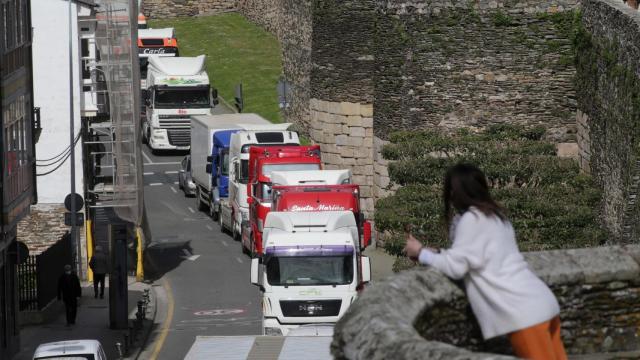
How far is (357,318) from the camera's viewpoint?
9.12 meters

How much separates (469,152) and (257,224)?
304 inches

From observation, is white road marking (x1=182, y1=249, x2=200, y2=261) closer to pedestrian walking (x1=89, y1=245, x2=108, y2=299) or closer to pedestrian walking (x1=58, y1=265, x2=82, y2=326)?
pedestrian walking (x1=89, y1=245, x2=108, y2=299)

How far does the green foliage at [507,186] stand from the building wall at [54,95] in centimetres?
1027

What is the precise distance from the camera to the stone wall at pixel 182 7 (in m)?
102

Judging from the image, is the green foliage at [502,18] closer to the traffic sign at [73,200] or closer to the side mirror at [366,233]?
the side mirror at [366,233]

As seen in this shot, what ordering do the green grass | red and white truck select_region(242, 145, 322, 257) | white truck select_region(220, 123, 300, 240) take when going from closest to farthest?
red and white truck select_region(242, 145, 322, 257), white truck select_region(220, 123, 300, 240), the green grass

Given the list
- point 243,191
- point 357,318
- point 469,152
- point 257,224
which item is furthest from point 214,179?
point 357,318

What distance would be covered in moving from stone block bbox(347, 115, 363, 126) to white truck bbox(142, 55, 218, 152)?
16.4m

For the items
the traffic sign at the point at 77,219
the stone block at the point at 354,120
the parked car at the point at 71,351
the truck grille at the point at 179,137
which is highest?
the parked car at the point at 71,351

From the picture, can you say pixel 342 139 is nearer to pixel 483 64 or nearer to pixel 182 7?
pixel 483 64

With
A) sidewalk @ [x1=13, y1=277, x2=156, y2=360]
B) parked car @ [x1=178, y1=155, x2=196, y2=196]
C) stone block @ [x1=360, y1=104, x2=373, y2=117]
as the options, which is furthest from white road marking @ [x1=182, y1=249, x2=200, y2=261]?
parked car @ [x1=178, y1=155, x2=196, y2=196]

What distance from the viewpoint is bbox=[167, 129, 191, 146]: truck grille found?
66.4 m

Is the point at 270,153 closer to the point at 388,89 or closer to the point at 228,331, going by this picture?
the point at 388,89

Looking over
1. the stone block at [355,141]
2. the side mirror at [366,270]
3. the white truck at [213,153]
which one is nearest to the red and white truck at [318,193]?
the side mirror at [366,270]
